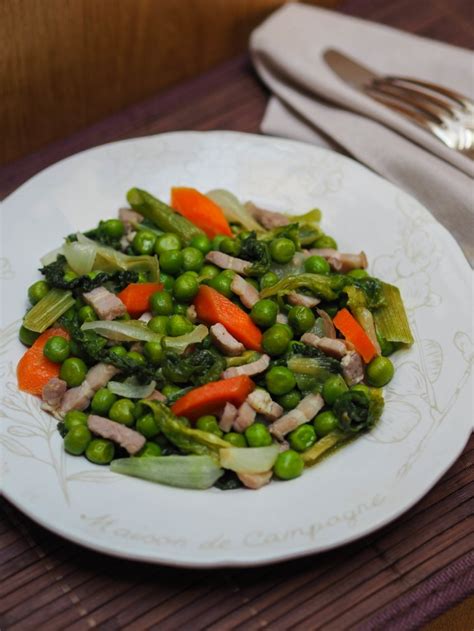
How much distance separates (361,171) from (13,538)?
8.61 feet

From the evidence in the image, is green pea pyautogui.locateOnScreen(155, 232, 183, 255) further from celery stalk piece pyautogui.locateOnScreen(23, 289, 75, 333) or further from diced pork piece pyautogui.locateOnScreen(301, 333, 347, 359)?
diced pork piece pyautogui.locateOnScreen(301, 333, 347, 359)

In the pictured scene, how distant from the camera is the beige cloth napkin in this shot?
4496 millimetres

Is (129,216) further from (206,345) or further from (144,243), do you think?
(206,345)

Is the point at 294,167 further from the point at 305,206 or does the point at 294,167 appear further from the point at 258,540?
the point at 258,540

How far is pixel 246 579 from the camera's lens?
321cm

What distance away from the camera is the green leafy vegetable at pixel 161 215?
14.0 feet

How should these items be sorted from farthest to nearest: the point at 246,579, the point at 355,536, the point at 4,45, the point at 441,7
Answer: the point at 441,7, the point at 4,45, the point at 246,579, the point at 355,536

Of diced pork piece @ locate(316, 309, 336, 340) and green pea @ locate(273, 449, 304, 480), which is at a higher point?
diced pork piece @ locate(316, 309, 336, 340)

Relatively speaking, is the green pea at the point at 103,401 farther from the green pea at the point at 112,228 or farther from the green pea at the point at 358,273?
the green pea at the point at 358,273

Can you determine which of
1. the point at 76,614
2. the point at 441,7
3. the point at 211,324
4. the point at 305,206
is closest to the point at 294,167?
the point at 305,206

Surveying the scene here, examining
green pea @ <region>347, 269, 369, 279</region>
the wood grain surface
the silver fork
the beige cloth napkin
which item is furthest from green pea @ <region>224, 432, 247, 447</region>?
the wood grain surface

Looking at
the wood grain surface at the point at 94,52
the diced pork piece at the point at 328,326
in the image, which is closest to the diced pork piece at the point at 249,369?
the diced pork piece at the point at 328,326

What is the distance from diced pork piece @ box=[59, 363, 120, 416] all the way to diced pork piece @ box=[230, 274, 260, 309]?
2.28 feet

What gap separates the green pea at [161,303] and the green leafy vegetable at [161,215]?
1.53 feet
